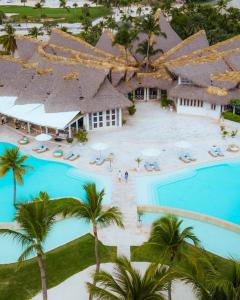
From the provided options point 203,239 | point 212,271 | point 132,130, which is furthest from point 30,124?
point 212,271

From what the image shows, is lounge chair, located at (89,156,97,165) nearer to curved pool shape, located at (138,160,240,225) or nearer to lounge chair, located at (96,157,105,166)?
lounge chair, located at (96,157,105,166)

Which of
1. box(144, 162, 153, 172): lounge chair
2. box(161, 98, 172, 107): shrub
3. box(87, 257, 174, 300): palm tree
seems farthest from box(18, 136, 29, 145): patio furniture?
box(87, 257, 174, 300): palm tree

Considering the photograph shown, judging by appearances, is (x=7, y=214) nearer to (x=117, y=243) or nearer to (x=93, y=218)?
(x=117, y=243)

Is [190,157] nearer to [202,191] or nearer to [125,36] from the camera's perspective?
[202,191]

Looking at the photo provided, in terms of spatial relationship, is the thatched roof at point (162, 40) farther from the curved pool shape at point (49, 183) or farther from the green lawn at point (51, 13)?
the green lawn at point (51, 13)

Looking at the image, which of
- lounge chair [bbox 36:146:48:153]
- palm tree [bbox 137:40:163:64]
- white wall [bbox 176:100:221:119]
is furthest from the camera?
palm tree [bbox 137:40:163:64]

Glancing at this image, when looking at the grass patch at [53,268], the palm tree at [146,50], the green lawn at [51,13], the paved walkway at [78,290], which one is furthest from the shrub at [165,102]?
the green lawn at [51,13]

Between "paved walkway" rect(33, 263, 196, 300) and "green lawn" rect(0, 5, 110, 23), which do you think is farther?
"green lawn" rect(0, 5, 110, 23)
